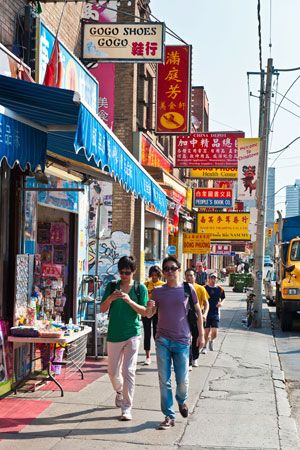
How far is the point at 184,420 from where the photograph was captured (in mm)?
7801

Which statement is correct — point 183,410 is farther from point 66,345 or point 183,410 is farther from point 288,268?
point 288,268

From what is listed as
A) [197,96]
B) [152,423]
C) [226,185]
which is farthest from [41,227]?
[197,96]

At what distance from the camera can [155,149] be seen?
72.0 feet

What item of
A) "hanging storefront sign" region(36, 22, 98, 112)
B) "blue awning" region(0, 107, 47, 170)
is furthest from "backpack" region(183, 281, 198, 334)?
"hanging storefront sign" region(36, 22, 98, 112)

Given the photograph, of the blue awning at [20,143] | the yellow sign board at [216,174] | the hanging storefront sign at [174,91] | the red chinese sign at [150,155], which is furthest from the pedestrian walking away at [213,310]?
the yellow sign board at [216,174]

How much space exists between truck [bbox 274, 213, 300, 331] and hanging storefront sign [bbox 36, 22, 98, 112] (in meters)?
8.28

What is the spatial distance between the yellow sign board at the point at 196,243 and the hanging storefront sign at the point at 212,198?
359 centimetres

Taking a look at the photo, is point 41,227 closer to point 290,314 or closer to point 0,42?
point 0,42

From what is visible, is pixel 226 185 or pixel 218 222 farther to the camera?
pixel 226 185

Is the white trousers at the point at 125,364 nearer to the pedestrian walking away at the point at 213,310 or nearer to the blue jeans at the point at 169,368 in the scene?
the blue jeans at the point at 169,368

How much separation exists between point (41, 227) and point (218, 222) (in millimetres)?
27872

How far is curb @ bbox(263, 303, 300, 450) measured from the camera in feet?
23.2

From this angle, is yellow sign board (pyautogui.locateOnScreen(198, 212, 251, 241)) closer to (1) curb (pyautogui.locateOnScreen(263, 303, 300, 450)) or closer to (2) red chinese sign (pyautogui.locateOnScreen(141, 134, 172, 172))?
(2) red chinese sign (pyautogui.locateOnScreen(141, 134, 172, 172))

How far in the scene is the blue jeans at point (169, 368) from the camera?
24.0 feet
